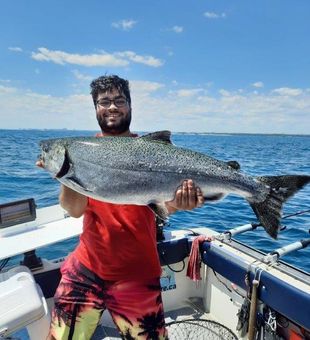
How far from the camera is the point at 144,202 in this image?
3045 millimetres

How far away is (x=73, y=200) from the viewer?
11.0 ft

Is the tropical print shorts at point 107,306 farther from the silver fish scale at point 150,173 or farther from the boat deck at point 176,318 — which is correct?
the boat deck at point 176,318

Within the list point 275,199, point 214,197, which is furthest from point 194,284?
point 275,199

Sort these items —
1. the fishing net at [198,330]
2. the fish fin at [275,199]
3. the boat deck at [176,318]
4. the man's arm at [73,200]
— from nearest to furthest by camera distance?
the fish fin at [275,199]
the man's arm at [73,200]
the fishing net at [198,330]
the boat deck at [176,318]

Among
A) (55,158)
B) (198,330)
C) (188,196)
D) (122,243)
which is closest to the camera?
(188,196)

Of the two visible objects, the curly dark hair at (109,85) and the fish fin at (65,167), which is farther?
the curly dark hair at (109,85)

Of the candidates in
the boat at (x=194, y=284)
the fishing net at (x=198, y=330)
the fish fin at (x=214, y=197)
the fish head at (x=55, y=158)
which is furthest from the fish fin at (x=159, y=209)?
the fishing net at (x=198, y=330)

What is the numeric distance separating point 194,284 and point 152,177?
351 centimetres

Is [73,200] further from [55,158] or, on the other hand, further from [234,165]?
[234,165]

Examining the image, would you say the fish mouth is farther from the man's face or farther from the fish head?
the fish head

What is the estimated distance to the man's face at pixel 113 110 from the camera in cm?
344

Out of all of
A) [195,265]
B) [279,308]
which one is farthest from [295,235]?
[279,308]

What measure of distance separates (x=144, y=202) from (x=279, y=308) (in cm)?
224

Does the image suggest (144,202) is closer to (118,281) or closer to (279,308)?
(118,281)
